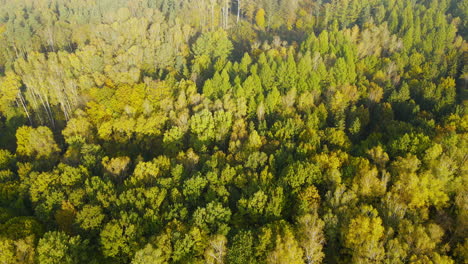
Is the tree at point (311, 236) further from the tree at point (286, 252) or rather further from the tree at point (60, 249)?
the tree at point (60, 249)

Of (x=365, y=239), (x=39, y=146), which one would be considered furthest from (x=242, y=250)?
(x=39, y=146)

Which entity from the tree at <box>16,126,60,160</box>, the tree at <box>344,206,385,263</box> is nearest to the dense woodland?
the tree at <box>344,206,385,263</box>

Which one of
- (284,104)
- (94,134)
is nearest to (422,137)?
(284,104)

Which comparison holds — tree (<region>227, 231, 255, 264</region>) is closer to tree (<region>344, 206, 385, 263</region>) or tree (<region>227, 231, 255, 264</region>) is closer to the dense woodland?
the dense woodland

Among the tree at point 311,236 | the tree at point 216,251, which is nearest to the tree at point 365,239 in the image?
the tree at point 311,236

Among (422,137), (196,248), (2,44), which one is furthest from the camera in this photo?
(2,44)

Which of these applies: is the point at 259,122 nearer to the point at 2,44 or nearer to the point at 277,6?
the point at 277,6

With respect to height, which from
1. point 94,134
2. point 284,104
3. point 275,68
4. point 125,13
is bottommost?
point 94,134

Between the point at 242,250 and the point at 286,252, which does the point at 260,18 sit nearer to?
the point at 242,250
